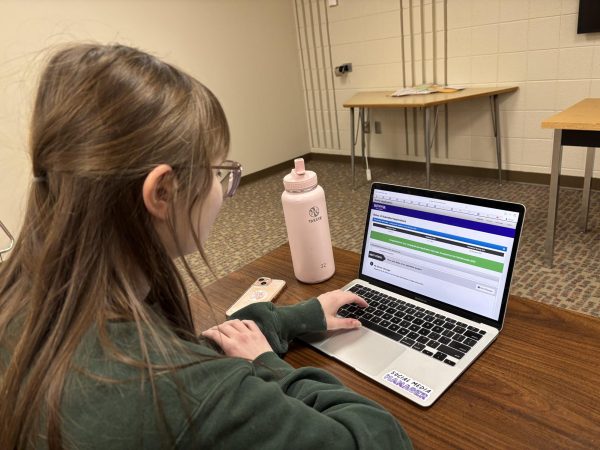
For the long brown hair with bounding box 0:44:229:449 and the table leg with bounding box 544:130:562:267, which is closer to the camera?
the long brown hair with bounding box 0:44:229:449

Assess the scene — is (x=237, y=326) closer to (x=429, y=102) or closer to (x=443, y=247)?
(x=443, y=247)

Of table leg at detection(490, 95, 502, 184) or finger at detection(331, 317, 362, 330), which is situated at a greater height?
finger at detection(331, 317, 362, 330)

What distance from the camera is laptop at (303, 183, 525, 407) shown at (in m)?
0.70

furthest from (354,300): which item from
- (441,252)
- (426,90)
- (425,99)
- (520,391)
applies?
(426,90)

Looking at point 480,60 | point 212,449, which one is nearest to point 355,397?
point 212,449

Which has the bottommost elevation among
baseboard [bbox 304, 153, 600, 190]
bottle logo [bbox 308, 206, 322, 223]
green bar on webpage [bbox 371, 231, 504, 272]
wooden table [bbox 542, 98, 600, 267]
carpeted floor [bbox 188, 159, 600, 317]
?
carpeted floor [bbox 188, 159, 600, 317]

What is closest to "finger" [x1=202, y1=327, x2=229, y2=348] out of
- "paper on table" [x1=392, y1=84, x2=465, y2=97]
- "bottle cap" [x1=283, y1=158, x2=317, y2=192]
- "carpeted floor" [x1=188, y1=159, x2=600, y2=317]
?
"bottle cap" [x1=283, y1=158, x2=317, y2=192]

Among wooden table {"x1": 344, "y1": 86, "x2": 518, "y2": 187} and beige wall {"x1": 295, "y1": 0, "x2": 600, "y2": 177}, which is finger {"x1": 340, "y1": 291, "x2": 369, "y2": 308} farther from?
beige wall {"x1": 295, "y1": 0, "x2": 600, "y2": 177}

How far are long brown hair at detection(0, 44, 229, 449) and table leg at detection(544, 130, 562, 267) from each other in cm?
190

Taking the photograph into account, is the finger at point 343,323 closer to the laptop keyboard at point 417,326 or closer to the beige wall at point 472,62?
the laptop keyboard at point 417,326

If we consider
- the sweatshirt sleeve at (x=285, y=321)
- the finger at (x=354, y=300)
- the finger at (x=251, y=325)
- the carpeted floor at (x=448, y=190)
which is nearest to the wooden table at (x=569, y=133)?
the carpeted floor at (x=448, y=190)

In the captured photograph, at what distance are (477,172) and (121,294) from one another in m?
3.57

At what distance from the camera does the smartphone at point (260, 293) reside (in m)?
0.93

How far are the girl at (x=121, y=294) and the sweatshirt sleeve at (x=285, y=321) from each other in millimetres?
179
